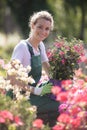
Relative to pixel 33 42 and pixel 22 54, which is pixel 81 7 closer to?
pixel 33 42

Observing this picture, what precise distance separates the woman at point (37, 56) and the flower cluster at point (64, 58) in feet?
0.47

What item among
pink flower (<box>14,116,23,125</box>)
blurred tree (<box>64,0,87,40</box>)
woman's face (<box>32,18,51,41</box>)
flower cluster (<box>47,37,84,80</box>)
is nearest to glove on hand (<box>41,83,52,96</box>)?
flower cluster (<box>47,37,84,80</box>)

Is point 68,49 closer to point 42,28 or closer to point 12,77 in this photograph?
point 42,28

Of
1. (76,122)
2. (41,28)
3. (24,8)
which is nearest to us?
(76,122)

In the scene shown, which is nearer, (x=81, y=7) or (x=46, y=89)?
(x=46, y=89)

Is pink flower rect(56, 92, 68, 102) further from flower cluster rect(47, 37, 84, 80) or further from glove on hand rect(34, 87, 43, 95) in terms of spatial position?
flower cluster rect(47, 37, 84, 80)

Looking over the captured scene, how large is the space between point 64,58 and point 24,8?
849 inches

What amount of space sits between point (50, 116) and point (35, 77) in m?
0.45

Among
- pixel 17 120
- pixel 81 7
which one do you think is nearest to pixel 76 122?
pixel 17 120

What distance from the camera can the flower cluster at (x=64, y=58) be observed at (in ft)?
15.3

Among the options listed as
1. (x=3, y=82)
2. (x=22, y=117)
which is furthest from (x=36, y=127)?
(x=3, y=82)

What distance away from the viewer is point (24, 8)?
26.0 metres

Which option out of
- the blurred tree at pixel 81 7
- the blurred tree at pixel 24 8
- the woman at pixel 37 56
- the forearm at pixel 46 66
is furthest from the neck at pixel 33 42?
the blurred tree at pixel 81 7

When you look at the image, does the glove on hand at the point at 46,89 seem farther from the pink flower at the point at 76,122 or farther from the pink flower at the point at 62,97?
the pink flower at the point at 76,122
